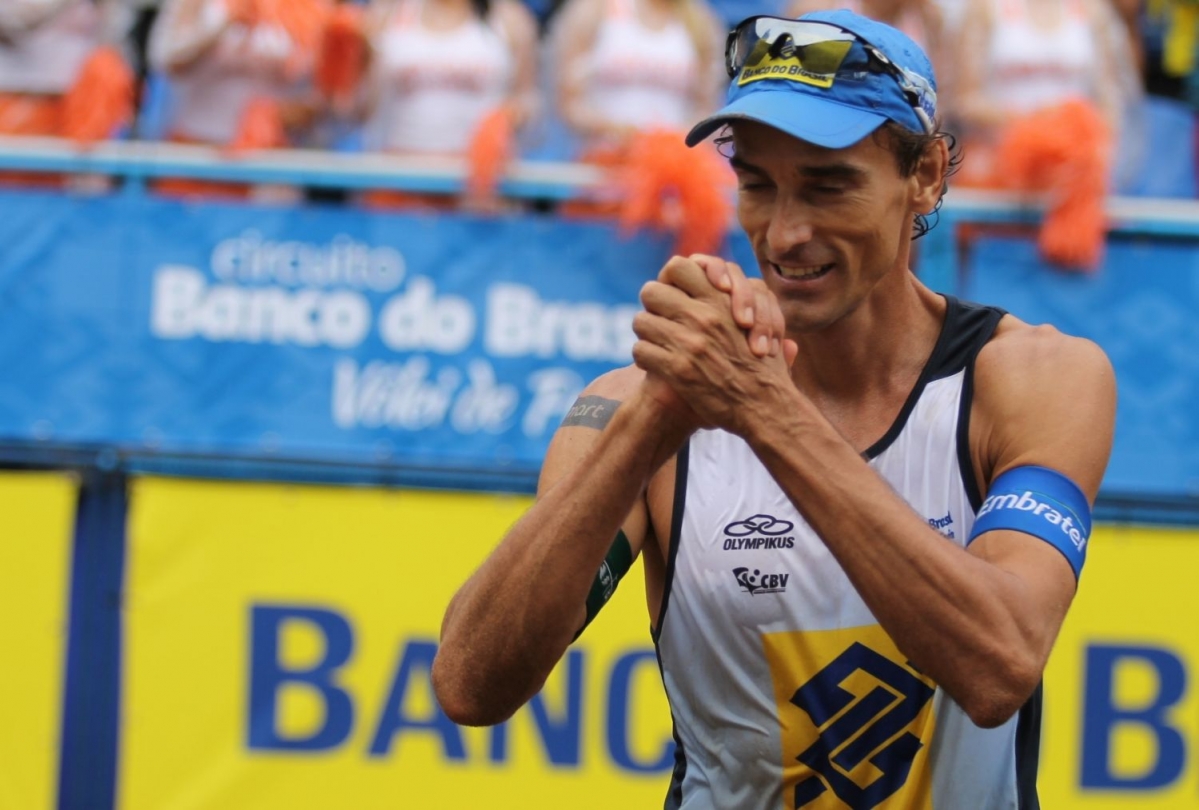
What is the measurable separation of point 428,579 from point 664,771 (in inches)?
34.0

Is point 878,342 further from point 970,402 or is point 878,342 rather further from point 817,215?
point 817,215

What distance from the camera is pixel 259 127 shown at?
6305 mm

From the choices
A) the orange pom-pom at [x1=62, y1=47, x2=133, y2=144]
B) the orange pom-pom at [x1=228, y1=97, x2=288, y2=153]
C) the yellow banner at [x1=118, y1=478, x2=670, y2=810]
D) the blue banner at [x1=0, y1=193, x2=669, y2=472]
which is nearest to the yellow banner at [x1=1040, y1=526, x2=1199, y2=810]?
the yellow banner at [x1=118, y1=478, x2=670, y2=810]

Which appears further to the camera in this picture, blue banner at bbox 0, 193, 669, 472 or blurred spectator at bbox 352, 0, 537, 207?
blurred spectator at bbox 352, 0, 537, 207

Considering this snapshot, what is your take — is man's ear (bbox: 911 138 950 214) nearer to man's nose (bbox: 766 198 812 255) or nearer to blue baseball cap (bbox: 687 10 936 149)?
blue baseball cap (bbox: 687 10 936 149)

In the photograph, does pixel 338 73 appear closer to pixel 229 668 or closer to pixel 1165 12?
pixel 229 668

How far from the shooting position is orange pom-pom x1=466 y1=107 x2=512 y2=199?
238 inches

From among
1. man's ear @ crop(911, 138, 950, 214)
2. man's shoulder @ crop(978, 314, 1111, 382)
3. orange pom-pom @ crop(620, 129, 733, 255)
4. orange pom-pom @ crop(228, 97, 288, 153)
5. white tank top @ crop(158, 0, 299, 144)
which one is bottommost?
man's shoulder @ crop(978, 314, 1111, 382)

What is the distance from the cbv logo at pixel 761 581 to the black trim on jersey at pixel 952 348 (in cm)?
24

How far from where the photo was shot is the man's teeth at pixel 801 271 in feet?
7.98

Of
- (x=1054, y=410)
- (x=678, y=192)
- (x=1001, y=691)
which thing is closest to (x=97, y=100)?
(x=678, y=192)

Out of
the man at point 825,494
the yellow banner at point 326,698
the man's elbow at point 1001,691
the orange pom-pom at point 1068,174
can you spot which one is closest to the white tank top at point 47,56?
the yellow banner at point 326,698

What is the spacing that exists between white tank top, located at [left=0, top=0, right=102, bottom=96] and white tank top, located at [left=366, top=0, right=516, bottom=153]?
1.26m

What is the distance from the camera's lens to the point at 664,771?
4457 mm
